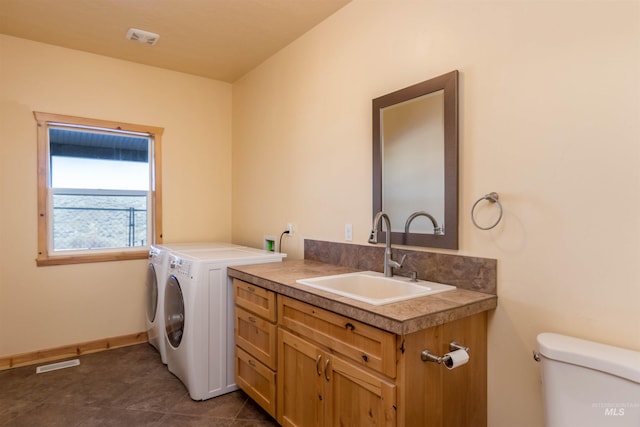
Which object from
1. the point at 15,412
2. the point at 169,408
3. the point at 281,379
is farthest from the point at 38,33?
the point at 281,379

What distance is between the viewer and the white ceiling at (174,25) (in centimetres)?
241

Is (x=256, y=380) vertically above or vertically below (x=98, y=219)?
below

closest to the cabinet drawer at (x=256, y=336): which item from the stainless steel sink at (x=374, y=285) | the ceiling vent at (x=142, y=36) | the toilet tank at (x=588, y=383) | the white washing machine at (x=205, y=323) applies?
the white washing machine at (x=205, y=323)

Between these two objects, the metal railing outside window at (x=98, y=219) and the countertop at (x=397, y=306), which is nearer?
the countertop at (x=397, y=306)

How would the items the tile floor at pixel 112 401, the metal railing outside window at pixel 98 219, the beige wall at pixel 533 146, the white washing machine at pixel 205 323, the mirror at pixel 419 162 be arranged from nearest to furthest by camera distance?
the beige wall at pixel 533 146, the mirror at pixel 419 162, the tile floor at pixel 112 401, the white washing machine at pixel 205 323, the metal railing outside window at pixel 98 219

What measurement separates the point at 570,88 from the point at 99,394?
10.2 feet

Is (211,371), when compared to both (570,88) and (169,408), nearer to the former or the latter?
(169,408)

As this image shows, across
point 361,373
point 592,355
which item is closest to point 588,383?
point 592,355

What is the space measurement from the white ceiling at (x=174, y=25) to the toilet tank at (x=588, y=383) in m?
2.25

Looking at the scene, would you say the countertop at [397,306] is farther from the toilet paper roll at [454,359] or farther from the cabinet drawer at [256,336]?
the cabinet drawer at [256,336]

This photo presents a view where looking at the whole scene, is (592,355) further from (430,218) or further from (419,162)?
(419,162)

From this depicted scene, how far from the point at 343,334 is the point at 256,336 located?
0.80 m

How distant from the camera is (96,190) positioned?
329 centimetres

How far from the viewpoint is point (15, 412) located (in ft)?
7.37
